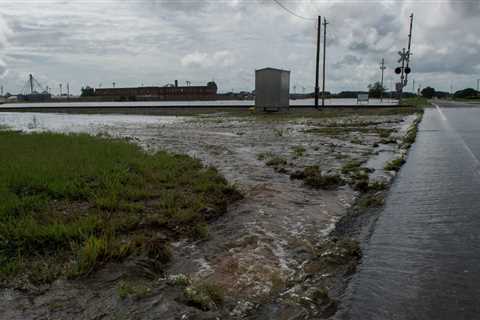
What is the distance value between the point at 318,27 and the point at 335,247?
40147mm

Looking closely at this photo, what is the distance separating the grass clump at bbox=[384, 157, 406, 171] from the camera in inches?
400

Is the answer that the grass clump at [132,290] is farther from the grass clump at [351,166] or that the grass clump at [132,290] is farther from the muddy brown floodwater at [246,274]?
the grass clump at [351,166]

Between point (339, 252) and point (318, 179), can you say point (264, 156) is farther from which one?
point (339, 252)

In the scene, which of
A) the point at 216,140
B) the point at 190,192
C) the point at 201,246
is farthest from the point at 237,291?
the point at 216,140

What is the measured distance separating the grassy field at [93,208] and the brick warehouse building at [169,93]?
81208mm

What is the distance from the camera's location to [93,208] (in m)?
6.09

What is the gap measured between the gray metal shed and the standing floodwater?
28.8m

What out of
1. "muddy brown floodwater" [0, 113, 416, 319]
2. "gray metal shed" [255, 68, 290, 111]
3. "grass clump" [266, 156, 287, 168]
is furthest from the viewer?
"gray metal shed" [255, 68, 290, 111]

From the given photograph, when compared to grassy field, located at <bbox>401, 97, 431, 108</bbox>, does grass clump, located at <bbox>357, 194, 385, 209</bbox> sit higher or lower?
lower

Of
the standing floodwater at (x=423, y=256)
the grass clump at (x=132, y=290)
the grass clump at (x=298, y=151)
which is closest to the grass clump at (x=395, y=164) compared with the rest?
the standing floodwater at (x=423, y=256)

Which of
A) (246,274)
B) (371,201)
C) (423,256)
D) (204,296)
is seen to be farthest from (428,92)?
(204,296)

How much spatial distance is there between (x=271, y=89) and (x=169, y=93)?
57566 millimetres

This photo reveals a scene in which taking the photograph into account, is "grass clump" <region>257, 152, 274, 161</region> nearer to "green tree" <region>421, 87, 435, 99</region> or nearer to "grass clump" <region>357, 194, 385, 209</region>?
"grass clump" <region>357, 194, 385, 209</region>

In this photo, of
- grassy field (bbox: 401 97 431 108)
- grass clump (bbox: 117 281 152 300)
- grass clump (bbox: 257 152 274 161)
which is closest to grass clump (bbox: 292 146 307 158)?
grass clump (bbox: 257 152 274 161)
